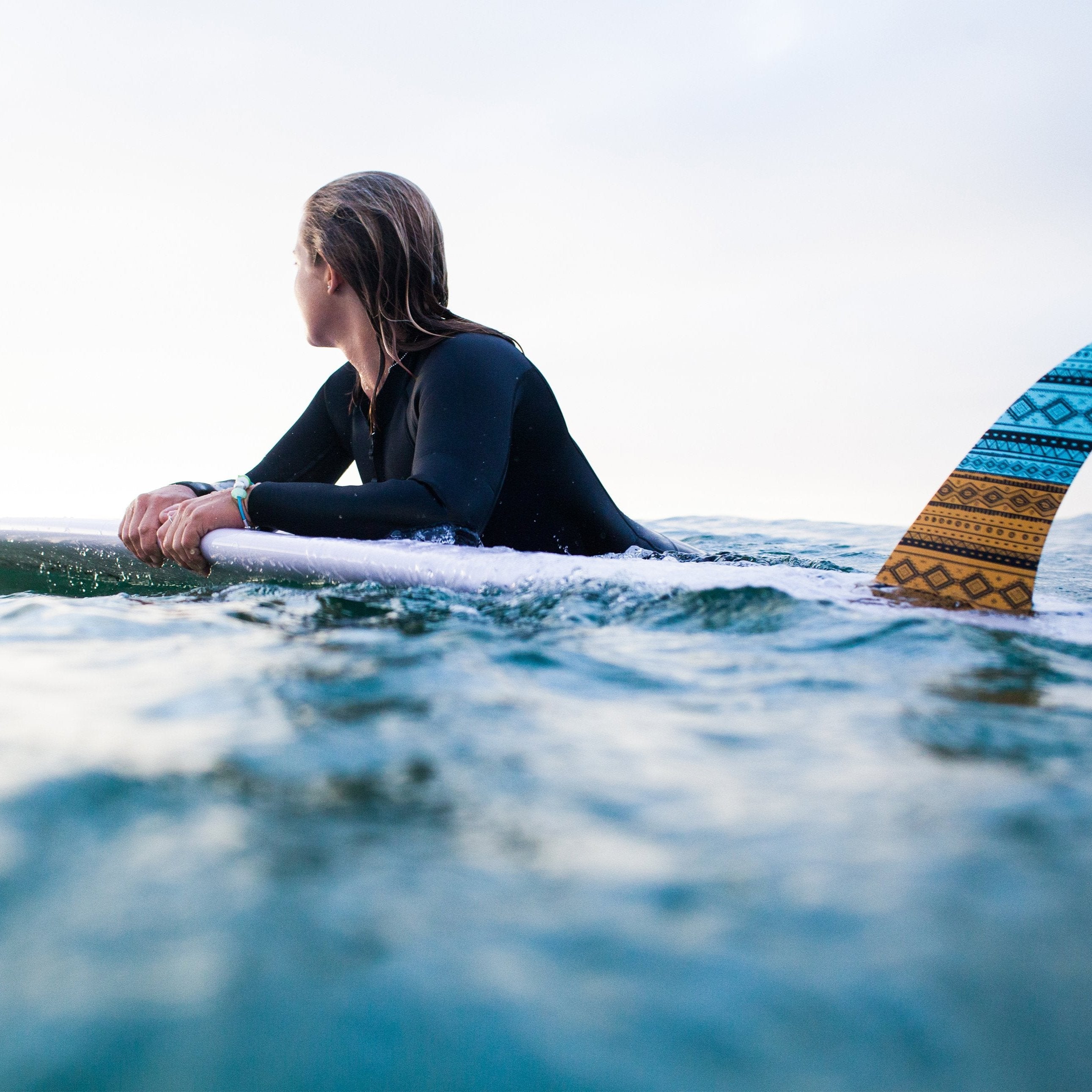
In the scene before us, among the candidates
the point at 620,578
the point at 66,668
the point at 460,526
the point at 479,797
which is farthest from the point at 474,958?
the point at 460,526

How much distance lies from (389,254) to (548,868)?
1854 millimetres

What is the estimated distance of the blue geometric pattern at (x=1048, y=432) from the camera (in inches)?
68.6

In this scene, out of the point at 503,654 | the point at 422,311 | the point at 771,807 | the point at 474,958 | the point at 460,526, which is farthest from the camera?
the point at 422,311

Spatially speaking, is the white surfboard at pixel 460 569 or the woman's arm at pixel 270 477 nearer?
the white surfboard at pixel 460 569

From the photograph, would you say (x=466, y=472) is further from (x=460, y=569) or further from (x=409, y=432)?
(x=409, y=432)

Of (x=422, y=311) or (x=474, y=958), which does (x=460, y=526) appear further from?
(x=474, y=958)

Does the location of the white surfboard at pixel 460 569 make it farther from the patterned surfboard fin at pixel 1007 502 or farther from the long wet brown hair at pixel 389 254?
the long wet brown hair at pixel 389 254

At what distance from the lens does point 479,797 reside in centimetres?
93

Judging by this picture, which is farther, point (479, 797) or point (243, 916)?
point (479, 797)

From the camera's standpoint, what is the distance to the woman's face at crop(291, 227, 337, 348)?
2.43 meters

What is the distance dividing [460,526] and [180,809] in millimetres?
1166

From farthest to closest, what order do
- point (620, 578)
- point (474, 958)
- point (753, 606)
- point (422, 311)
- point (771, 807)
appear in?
1. point (422, 311)
2. point (620, 578)
3. point (753, 606)
4. point (771, 807)
5. point (474, 958)

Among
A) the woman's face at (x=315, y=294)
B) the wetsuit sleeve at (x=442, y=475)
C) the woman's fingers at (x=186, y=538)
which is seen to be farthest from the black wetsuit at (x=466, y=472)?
the woman's face at (x=315, y=294)

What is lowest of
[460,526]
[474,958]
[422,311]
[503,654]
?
[474,958]
